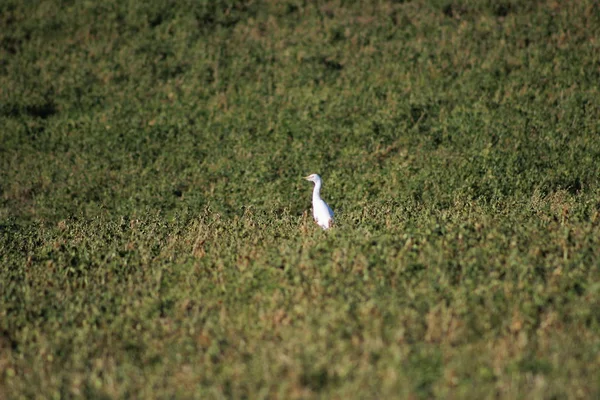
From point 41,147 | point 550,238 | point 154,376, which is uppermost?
point 154,376

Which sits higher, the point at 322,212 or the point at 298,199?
the point at 322,212

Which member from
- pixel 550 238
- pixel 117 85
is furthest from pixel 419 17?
pixel 550 238

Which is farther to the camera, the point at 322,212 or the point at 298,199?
the point at 298,199

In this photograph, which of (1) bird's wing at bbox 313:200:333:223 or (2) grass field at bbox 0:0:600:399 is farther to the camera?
(1) bird's wing at bbox 313:200:333:223

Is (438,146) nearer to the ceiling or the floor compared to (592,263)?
nearer to the floor

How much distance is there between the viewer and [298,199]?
16.0 metres

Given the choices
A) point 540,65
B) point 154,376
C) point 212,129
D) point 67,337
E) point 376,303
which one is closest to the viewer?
point 154,376

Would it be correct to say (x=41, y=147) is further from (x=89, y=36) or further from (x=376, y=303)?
(x=376, y=303)

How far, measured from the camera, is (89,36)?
26891mm

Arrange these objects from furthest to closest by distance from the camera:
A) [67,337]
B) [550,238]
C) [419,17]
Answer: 1. [419,17]
2. [550,238]
3. [67,337]

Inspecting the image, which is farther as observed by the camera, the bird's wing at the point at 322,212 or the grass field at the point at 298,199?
the bird's wing at the point at 322,212

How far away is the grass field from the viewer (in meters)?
6.36

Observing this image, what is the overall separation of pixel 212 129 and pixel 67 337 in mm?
13493

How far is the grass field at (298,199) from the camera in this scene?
6.36m
